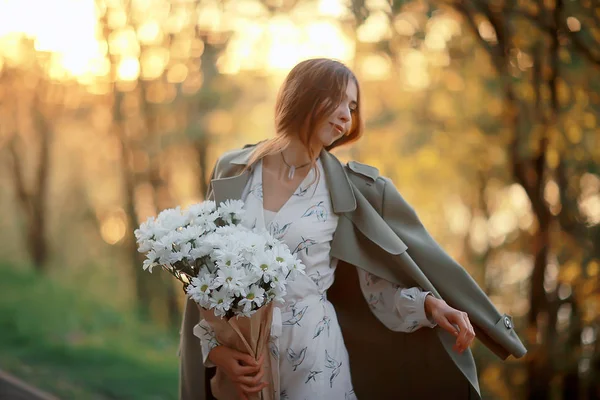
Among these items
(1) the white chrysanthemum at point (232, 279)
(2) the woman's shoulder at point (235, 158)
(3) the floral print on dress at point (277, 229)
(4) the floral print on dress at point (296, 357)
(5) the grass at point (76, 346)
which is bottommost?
(5) the grass at point (76, 346)

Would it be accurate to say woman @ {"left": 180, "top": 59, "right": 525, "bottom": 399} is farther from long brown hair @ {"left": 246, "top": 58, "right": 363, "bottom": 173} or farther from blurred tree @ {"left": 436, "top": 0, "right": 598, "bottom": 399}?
blurred tree @ {"left": 436, "top": 0, "right": 598, "bottom": 399}

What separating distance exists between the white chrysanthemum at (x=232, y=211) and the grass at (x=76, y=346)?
109 inches

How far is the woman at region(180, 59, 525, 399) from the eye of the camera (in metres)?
1.96

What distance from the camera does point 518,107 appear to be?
13.5 feet

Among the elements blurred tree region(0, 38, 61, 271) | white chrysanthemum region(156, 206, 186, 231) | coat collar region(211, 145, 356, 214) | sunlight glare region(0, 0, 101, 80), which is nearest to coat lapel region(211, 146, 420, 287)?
coat collar region(211, 145, 356, 214)

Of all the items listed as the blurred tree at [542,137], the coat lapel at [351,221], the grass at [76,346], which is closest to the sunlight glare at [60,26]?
the grass at [76,346]

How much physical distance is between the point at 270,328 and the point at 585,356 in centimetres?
280

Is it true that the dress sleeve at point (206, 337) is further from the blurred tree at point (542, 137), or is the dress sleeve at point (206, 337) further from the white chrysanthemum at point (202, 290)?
the blurred tree at point (542, 137)

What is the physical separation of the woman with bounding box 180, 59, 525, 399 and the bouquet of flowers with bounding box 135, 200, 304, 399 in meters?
0.12

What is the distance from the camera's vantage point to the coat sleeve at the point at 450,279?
6.86 ft

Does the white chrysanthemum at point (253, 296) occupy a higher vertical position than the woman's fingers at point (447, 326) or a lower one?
higher

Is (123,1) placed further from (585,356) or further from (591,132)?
(585,356)

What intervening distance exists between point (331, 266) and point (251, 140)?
5215mm

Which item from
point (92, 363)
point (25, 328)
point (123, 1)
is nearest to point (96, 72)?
point (123, 1)
